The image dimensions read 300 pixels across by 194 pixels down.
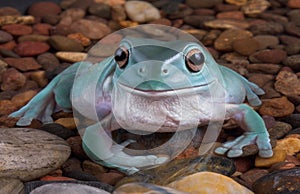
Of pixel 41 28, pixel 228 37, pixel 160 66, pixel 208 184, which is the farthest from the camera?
pixel 41 28

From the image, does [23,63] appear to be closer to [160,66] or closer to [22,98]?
[22,98]

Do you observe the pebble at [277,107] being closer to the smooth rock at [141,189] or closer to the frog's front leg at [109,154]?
the frog's front leg at [109,154]

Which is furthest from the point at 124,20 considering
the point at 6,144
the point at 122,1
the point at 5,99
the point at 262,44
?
the point at 6,144

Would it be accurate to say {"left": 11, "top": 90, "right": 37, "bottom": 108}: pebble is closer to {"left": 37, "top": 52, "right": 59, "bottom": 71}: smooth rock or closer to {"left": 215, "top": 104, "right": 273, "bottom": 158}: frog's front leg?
{"left": 37, "top": 52, "right": 59, "bottom": 71}: smooth rock

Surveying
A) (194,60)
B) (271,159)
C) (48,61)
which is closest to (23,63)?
(48,61)

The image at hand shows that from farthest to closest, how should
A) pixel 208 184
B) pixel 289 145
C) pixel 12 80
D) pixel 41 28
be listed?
pixel 41 28 → pixel 12 80 → pixel 289 145 → pixel 208 184

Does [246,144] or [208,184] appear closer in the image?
[208,184]

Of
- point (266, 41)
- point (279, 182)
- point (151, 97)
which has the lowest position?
point (266, 41)

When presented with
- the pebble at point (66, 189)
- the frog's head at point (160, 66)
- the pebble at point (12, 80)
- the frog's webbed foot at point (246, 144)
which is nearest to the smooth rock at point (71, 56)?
the pebble at point (12, 80)
